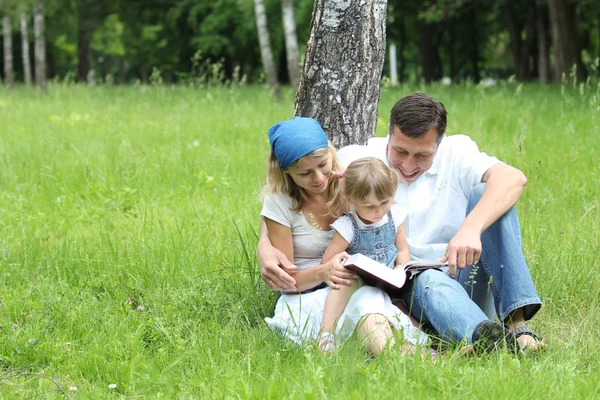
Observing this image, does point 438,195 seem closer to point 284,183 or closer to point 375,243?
point 375,243

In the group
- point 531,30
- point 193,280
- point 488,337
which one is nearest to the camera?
point 488,337

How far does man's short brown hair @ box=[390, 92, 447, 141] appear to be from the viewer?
11.2ft

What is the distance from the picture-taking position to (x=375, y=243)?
3.42 m

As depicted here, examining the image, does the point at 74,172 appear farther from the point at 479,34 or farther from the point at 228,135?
the point at 479,34

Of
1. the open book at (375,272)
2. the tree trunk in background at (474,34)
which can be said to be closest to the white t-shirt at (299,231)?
the open book at (375,272)

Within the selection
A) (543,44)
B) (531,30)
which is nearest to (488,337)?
(543,44)

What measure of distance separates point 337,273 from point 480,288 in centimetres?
83

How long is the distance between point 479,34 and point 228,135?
2556 centimetres

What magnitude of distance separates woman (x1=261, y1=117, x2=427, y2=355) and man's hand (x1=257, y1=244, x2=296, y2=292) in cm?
5

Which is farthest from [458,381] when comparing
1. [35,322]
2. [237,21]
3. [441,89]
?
[237,21]

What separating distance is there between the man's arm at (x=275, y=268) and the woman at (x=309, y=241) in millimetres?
47

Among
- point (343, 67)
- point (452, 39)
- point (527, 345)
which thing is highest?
point (452, 39)

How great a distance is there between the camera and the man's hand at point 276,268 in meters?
3.47

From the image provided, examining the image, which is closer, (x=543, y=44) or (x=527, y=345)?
(x=527, y=345)
